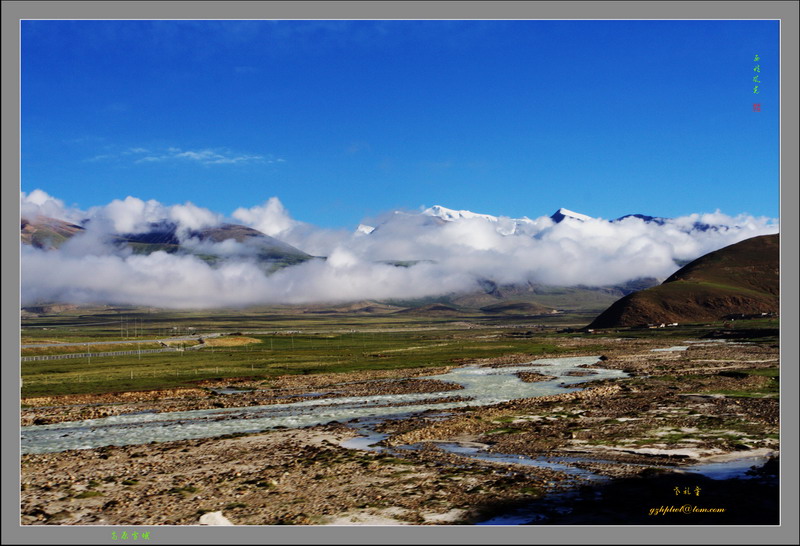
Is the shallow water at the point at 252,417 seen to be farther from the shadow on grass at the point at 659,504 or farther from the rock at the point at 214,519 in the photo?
the shadow on grass at the point at 659,504

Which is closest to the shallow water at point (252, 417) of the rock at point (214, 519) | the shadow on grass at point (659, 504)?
the rock at point (214, 519)

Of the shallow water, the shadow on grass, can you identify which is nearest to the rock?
the shadow on grass

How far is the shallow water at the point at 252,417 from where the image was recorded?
4425cm

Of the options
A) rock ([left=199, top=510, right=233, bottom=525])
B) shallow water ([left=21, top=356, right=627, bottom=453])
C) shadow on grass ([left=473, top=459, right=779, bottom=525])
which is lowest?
shallow water ([left=21, top=356, right=627, bottom=453])

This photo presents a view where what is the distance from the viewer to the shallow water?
44.2 m

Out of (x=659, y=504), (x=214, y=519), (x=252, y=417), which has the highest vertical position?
(x=659, y=504)

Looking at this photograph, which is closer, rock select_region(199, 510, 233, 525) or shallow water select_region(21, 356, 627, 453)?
rock select_region(199, 510, 233, 525)

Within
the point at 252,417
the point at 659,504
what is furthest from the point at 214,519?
the point at 252,417

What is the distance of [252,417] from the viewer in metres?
53.3

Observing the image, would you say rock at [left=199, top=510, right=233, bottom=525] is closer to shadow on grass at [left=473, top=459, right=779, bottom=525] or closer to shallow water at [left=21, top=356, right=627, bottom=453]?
shadow on grass at [left=473, top=459, right=779, bottom=525]

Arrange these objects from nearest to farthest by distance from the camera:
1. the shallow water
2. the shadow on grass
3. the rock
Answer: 1. the shadow on grass
2. the rock
3. the shallow water

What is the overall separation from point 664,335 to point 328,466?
545ft

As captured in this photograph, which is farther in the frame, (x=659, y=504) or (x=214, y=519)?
(x=659, y=504)

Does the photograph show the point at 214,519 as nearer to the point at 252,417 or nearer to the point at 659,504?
the point at 659,504
